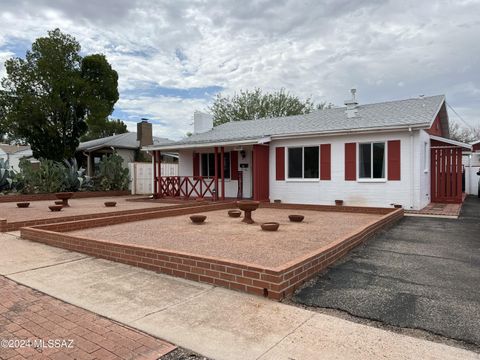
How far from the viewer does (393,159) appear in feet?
38.0

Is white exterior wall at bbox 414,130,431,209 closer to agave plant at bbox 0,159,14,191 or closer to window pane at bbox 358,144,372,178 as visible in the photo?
window pane at bbox 358,144,372,178

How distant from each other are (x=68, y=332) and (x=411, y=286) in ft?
12.5

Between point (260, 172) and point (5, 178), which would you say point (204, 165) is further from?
point (5, 178)

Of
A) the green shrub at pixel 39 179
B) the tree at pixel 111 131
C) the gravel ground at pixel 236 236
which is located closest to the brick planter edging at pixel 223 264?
the gravel ground at pixel 236 236

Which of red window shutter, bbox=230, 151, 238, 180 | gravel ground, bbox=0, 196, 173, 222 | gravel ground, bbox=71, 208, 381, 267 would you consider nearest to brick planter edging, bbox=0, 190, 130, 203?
gravel ground, bbox=0, 196, 173, 222

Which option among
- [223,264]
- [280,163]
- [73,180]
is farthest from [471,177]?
Answer: [73,180]

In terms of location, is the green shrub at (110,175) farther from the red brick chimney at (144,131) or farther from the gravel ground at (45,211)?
the gravel ground at (45,211)

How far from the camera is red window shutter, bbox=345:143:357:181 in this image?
40.4 ft

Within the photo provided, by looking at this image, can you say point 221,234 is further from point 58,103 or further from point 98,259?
point 58,103

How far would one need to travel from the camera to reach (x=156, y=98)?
28203mm

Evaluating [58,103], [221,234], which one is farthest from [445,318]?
[58,103]

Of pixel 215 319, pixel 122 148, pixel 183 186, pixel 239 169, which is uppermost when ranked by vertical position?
pixel 122 148

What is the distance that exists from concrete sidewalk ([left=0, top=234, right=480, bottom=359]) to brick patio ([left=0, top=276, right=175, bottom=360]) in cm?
14

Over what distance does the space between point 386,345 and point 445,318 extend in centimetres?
90
